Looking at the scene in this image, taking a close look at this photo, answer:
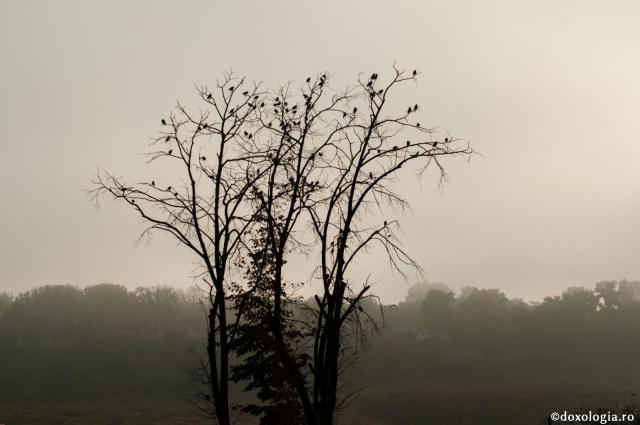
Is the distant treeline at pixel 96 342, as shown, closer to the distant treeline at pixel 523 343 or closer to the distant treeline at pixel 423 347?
the distant treeline at pixel 423 347

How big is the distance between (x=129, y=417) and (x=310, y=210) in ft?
220

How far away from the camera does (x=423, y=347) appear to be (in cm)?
9312

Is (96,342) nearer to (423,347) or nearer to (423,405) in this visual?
(423,347)

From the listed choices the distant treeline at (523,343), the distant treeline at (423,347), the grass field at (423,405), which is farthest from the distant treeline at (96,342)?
the distant treeline at (523,343)

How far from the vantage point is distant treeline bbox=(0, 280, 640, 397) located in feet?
282

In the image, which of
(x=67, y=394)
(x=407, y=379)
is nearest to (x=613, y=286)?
(x=407, y=379)

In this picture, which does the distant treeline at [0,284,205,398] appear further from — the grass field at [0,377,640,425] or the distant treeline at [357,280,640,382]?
the distant treeline at [357,280,640,382]

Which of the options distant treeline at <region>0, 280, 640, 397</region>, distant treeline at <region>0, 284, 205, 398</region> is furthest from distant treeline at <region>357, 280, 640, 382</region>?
distant treeline at <region>0, 284, 205, 398</region>

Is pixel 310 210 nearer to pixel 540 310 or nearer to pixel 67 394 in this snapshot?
pixel 67 394

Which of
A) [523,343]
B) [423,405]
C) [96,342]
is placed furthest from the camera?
[96,342]

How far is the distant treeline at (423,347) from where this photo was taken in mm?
86062

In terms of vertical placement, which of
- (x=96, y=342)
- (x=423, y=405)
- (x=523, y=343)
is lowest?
(x=423, y=405)

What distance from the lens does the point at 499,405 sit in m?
61.7


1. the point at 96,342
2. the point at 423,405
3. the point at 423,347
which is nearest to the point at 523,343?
the point at 423,347
